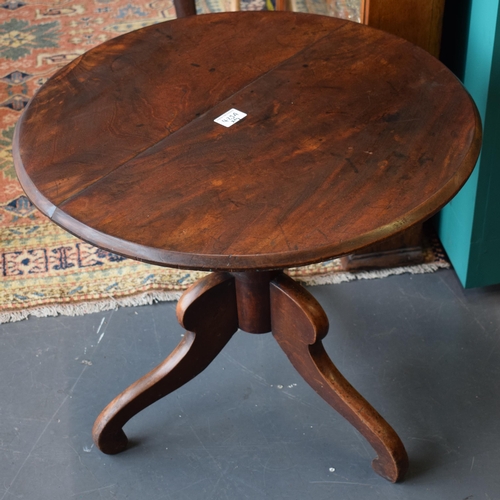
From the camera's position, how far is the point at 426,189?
3.22 feet

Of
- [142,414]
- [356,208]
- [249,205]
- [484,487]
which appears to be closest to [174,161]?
[249,205]

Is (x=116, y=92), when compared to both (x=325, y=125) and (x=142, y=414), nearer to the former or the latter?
(x=325, y=125)

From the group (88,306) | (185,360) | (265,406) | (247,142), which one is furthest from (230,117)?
(88,306)

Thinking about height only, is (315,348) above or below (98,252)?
above

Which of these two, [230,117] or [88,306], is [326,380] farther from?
[88,306]

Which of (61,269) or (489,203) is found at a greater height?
(489,203)

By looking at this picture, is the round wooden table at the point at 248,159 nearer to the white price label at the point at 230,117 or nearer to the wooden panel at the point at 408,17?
the white price label at the point at 230,117

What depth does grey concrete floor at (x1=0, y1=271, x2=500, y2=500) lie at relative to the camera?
1340 millimetres

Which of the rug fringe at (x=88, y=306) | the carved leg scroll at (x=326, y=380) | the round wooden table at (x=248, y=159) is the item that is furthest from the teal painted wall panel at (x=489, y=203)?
the rug fringe at (x=88, y=306)

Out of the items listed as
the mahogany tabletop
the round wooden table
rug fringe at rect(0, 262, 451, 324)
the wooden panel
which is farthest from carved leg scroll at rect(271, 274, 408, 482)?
the wooden panel

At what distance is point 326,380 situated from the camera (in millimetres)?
1271

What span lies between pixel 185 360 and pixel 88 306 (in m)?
0.46

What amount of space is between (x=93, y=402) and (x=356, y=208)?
31.1 inches

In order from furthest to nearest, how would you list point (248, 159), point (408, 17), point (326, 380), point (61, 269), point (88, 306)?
point (61, 269) < point (88, 306) < point (408, 17) < point (326, 380) < point (248, 159)
